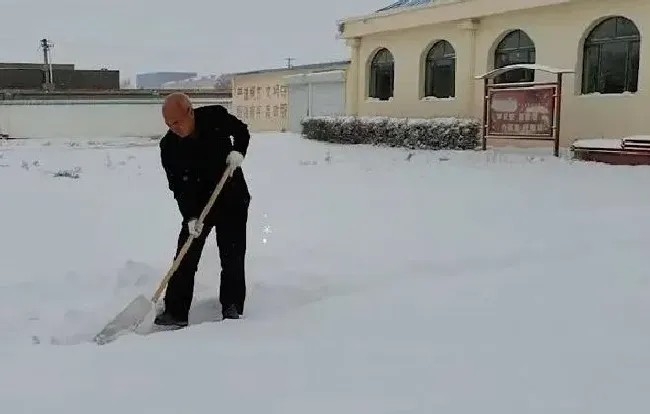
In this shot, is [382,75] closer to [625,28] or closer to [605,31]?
[605,31]

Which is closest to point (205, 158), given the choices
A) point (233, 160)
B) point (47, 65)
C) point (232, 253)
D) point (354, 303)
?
point (233, 160)

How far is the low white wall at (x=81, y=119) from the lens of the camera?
3278cm

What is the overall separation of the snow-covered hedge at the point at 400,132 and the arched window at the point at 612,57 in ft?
8.56

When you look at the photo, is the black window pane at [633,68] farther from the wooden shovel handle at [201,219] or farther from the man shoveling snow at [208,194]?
the wooden shovel handle at [201,219]

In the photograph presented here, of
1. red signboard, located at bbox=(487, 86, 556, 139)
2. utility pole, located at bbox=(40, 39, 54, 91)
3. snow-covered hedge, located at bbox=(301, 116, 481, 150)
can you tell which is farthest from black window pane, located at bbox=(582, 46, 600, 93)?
utility pole, located at bbox=(40, 39, 54, 91)

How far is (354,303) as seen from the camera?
4.36 metres

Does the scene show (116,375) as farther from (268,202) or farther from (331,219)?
(268,202)

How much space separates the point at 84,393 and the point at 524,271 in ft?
10.1

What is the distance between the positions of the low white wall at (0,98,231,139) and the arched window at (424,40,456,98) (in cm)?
1522

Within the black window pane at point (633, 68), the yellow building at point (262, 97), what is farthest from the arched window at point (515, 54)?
the yellow building at point (262, 97)

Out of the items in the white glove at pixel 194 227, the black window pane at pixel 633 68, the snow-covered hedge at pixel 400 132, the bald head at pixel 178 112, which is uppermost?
the black window pane at pixel 633 68

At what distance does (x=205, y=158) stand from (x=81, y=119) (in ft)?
103

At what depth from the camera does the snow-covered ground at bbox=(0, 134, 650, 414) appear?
296 centimetres

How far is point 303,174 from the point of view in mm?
11562
